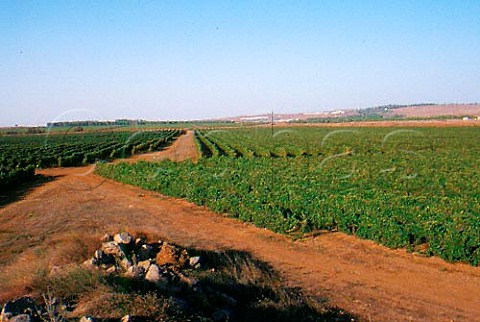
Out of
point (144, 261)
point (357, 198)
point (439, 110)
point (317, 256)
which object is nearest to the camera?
point (144, 261)

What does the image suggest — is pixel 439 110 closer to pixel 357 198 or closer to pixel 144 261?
pixel 357 198


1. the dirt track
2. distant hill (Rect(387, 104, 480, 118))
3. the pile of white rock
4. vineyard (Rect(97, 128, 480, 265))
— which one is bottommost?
the dirt track

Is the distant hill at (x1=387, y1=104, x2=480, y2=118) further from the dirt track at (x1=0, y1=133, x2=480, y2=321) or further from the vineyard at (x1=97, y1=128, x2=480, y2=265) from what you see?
the dirt track at (x1=0, y1=133, x2=480, y2=321)

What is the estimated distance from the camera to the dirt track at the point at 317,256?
6.78 metres

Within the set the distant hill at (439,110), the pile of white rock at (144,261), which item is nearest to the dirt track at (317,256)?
the pile of white rock at (144,261)

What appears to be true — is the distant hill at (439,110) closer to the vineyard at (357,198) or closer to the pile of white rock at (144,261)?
the vineyard at (357,198)

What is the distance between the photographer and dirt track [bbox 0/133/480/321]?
6.78 m

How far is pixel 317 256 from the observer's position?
927cm

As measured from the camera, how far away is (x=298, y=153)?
1373 inches

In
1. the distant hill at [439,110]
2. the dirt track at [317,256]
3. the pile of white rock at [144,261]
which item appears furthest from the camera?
the distant hill at [439,110]

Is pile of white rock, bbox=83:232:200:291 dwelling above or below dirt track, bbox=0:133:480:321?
above

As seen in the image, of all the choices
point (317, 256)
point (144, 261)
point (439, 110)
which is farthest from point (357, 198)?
point (439, 110)

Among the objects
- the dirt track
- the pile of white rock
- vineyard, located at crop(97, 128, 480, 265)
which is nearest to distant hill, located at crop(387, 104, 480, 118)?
vineyard, located at crop(97, 128, 480, 265)

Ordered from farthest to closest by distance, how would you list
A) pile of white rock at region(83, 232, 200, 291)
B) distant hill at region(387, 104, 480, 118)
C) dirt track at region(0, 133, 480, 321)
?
distant hill at region(387, 104, 480, 118) < dirt track at region(0, 133, 480, 321) < pile of white rock at region(83, 232, 200, 291)
